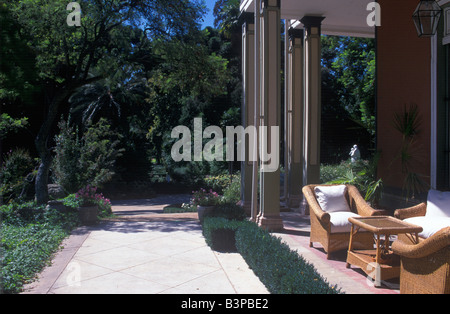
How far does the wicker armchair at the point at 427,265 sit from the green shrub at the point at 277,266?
2.54 feet

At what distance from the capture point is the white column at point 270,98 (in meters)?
7.55

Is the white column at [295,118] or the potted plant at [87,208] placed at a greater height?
the white column at [295,118]

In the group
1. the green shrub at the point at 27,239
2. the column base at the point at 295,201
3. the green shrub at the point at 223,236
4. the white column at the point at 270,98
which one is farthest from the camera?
the column base at the point at 295,201

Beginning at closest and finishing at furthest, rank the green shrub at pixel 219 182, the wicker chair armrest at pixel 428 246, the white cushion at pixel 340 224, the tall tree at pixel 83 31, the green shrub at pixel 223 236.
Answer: the wicker chair armrest at pixel 428 246
the white cushion at pixel 340 224
the green shrub at pixel 223 236
the tall tree at pixel 83 31
the green shrub at pixel 219 182

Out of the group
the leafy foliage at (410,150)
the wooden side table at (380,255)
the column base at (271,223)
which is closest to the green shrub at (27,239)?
the column base at (271,223)

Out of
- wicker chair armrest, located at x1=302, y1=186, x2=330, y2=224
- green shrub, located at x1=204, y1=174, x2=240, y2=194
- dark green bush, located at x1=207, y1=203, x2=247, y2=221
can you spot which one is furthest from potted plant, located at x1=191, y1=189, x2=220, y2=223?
green shrub, located at x1=204, y1=174, x2=240, y2=194

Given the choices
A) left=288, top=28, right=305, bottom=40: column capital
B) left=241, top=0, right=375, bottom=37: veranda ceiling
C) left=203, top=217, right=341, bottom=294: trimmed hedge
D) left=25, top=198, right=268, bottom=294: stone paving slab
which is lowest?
left=25, top=198, right=268, bottom=294: stone paving slab

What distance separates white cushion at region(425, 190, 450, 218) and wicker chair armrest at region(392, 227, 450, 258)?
5.85 feet

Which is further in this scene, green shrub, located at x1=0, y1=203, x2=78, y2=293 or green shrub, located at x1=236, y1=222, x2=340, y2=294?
green shrub, located at x1=0, y1=203, x2=78, y2=293

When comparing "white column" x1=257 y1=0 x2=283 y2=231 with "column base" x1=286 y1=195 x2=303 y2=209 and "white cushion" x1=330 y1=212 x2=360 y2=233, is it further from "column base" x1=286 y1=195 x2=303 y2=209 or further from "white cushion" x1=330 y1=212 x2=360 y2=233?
"column base" x1=286 y1=195 x2=303 y2=209

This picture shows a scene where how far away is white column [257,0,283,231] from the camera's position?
755 cm

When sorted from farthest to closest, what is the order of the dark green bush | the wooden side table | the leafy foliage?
the dark green bush → the leafy foliage → the wooden side table

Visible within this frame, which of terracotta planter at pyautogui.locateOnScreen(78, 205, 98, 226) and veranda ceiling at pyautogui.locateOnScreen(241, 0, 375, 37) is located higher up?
veranda ceiling at pyautogui.locateOnScreen(241, 0, 375, 37)

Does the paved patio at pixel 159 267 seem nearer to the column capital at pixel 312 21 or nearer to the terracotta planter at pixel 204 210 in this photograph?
the terracotta planter at pixel 204 210
